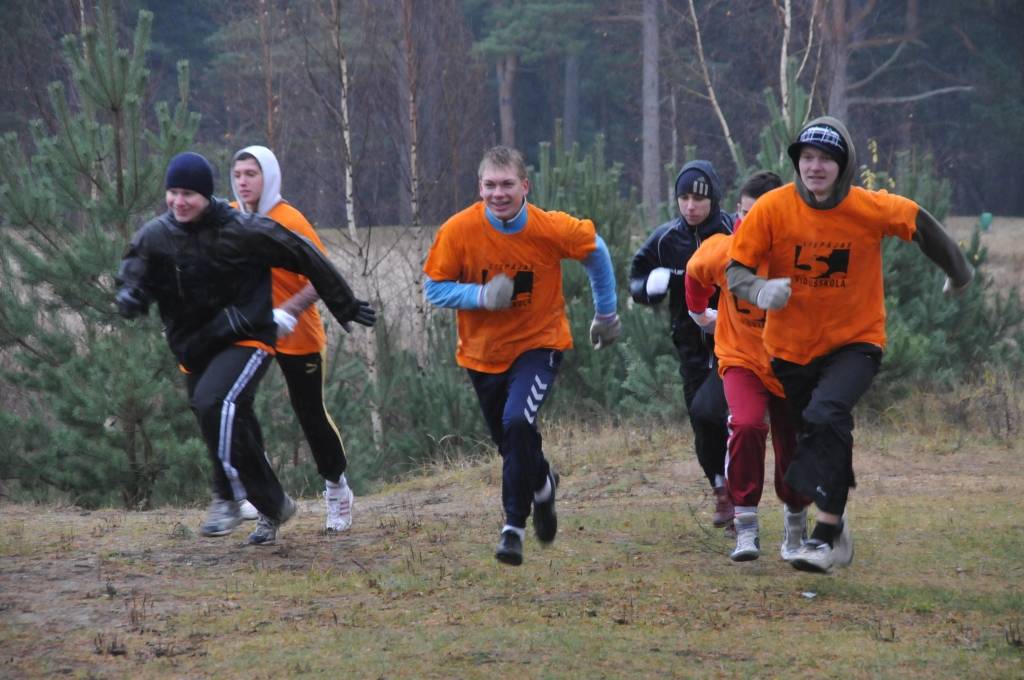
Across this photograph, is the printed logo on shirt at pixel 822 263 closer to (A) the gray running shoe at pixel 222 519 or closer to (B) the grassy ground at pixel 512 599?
(B) the grassy ground at pixel 512 599

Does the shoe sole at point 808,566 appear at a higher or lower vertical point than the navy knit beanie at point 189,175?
lower

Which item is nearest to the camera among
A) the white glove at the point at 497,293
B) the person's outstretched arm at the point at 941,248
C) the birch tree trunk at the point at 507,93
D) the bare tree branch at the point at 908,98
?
the person's outstretched arm at the point at 941,248

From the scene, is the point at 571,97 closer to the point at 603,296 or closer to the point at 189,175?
the point at 603,296

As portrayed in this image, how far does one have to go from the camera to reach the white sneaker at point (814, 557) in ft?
19.0

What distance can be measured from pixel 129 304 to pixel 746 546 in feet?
10.4

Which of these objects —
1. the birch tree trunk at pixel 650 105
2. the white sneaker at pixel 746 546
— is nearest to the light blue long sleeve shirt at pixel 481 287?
the white sneaker at pixel 746 546

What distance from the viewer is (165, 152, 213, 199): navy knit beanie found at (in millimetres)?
6434

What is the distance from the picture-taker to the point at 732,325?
21.5 feet

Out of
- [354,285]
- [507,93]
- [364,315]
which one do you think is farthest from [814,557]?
[507,93]

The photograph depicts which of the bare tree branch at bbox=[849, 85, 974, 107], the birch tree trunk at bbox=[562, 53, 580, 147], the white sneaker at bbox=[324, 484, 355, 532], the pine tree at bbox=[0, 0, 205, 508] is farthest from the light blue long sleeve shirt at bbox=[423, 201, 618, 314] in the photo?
the birch tree trunk at bbox=[562, 53, 580, 147]

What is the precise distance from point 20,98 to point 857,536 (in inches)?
995

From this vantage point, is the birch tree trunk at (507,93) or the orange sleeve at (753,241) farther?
the birch tree trunk at (507,93)

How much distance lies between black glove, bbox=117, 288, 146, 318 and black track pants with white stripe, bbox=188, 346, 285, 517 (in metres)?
0.47

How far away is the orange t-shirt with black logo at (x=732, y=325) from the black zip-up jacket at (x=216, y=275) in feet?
5.84
